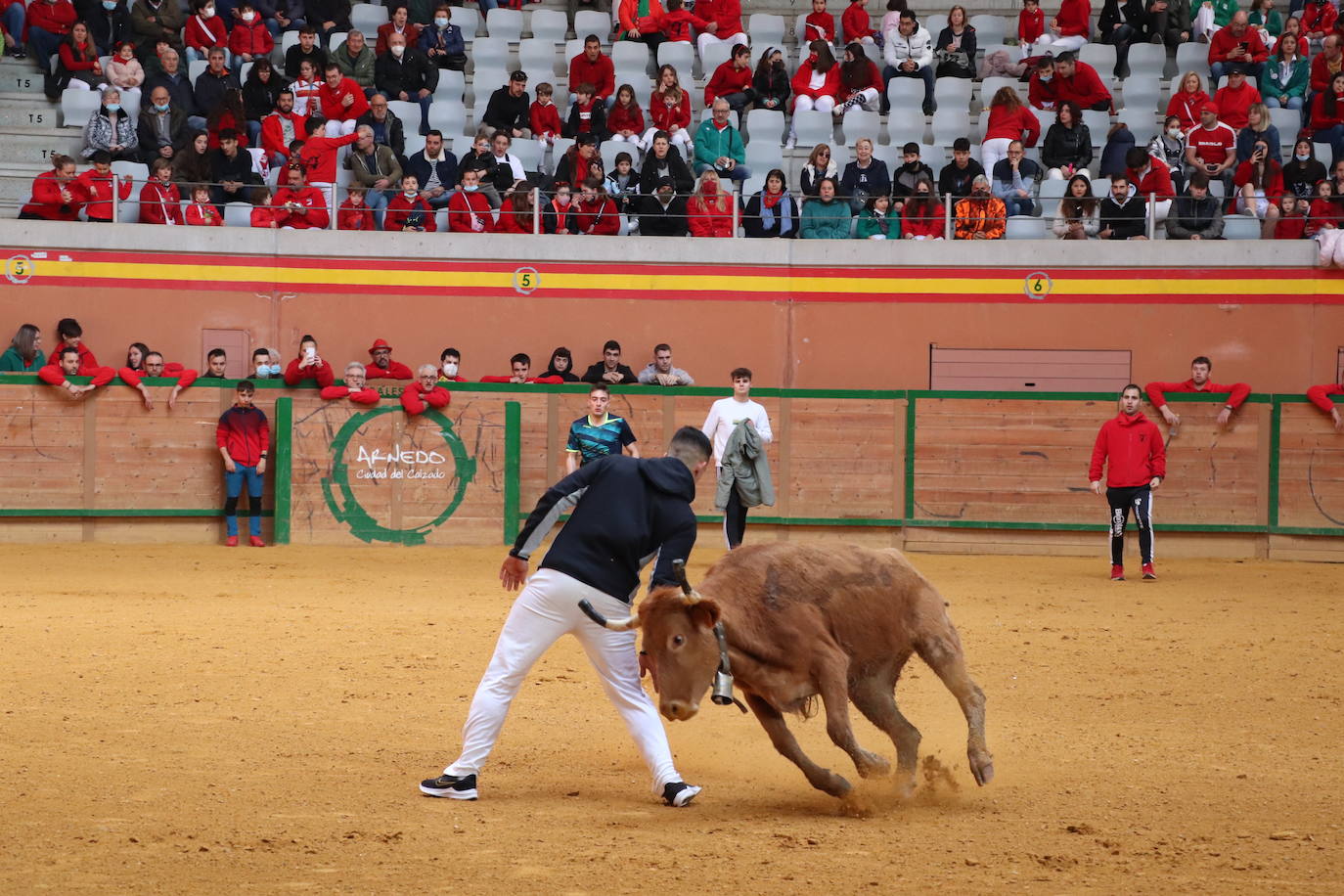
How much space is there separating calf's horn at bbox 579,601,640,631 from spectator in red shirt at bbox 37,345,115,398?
1267cm

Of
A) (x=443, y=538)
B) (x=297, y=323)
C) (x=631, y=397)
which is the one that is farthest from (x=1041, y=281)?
(x=297, y=323)

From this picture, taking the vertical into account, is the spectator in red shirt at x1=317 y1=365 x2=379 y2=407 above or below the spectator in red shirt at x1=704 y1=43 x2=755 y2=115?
below

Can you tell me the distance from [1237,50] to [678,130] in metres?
8.20

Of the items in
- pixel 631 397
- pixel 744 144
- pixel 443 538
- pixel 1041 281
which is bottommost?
pixel 443 538

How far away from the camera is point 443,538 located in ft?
58.6

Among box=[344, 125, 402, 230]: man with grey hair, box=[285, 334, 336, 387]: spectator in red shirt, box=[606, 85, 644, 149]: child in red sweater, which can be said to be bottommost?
box=[285, 334, 336, 387]: spectator in red shirt

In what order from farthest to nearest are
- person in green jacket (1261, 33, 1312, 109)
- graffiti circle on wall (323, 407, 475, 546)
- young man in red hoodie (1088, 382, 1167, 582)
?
1. person in green jacket (1261, 33, 1312, 109)
2. graffiti circle on wall (323, 407, 475, 546)
3. young man in red hoodie (1088, 382, 1167, 582)

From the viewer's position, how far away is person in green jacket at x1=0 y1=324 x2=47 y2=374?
17.6m

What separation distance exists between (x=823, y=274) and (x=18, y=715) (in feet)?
42.7

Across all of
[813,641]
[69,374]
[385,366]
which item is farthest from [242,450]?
[813,641]

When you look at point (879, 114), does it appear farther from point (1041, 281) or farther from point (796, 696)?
point (796, 696)

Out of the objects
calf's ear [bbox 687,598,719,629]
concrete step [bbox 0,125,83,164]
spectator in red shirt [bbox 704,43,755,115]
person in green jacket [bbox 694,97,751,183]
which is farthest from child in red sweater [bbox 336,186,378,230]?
calf's ear [bbox 687,598,719,629]

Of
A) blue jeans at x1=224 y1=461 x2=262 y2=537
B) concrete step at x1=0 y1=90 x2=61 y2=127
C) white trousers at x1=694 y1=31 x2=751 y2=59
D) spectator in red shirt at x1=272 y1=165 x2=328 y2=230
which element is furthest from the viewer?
white trousers at x1=694 y1=31 x2=751 y2=59

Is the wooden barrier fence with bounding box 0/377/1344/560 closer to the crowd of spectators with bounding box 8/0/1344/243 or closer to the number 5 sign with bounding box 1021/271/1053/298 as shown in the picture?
the number 5 sign with bounding box 1021/271/1053/298
